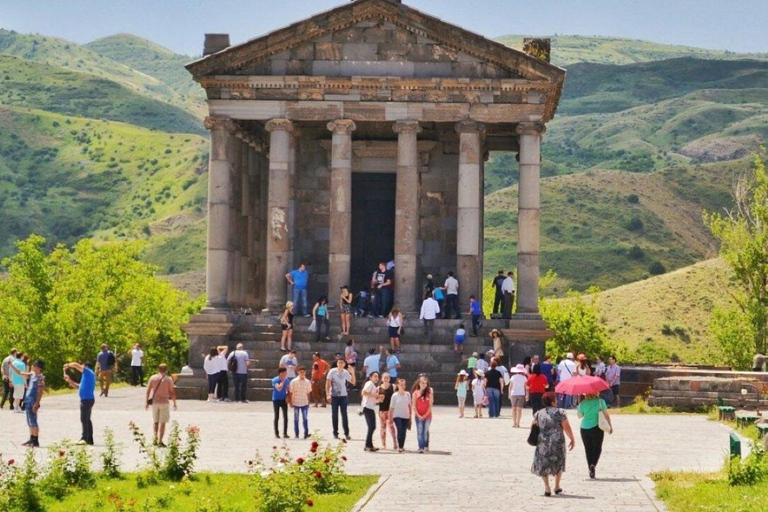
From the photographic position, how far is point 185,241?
163875 millimetres

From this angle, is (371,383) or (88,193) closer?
(371,383)

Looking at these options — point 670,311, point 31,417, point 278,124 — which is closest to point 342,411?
point 31,417

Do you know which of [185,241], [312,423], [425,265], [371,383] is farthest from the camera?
[185,241]

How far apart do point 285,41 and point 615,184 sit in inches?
3792

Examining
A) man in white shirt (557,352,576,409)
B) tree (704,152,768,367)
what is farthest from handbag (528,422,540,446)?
tree (704,152,768,367)

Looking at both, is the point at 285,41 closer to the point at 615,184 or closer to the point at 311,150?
the point at 311,150

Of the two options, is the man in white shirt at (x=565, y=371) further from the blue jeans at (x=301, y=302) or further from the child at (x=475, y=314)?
the blue jeans at (x=301, y=302)

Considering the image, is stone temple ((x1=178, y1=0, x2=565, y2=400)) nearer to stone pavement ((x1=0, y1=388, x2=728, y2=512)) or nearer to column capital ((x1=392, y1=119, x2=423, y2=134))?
column capital ((x1=392, y1=119, x2=423, y2=134))

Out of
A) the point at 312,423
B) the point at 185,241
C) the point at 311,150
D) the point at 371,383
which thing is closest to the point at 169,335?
the point at 311,150

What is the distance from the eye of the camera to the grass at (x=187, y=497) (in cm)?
2148

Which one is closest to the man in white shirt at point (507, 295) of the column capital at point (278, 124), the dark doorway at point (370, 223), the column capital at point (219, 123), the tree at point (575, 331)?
the dark doorway at point (370, 223)

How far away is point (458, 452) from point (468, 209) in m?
18.6

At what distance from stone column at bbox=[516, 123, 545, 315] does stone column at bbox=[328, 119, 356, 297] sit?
5202mm

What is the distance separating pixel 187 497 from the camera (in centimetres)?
2272
